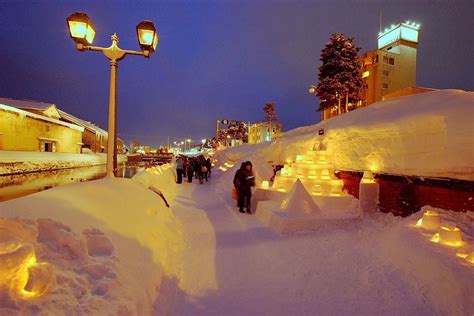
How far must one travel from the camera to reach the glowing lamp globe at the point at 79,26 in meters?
5.77

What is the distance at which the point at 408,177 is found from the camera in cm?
562

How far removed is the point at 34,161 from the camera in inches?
770

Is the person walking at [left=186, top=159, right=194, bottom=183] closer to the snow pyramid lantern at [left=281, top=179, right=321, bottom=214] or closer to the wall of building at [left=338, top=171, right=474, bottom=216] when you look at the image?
the snow pyramid lantern at [left=281, top=179, right=321, bottom=214]

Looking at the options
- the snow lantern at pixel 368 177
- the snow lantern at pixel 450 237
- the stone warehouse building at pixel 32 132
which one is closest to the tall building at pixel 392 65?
the snow lantern at pixel 368 177

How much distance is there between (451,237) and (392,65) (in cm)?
3660

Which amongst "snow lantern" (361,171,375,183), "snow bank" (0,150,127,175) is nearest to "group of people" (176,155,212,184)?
"snow bank" (0,150,127,175)

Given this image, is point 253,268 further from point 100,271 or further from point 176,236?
point 100,271

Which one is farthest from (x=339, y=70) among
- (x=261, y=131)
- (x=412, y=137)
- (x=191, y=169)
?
(x=261, y=131)

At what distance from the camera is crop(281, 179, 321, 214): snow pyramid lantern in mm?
6125

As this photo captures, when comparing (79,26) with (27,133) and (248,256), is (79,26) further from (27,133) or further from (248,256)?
(27,133)

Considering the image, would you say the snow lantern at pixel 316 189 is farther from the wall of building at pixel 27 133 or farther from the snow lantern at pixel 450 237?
the wall of building at pixel 27 133

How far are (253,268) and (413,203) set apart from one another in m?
3.88

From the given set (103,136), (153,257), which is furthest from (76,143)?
(153,257)

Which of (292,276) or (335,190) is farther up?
(335,190)
